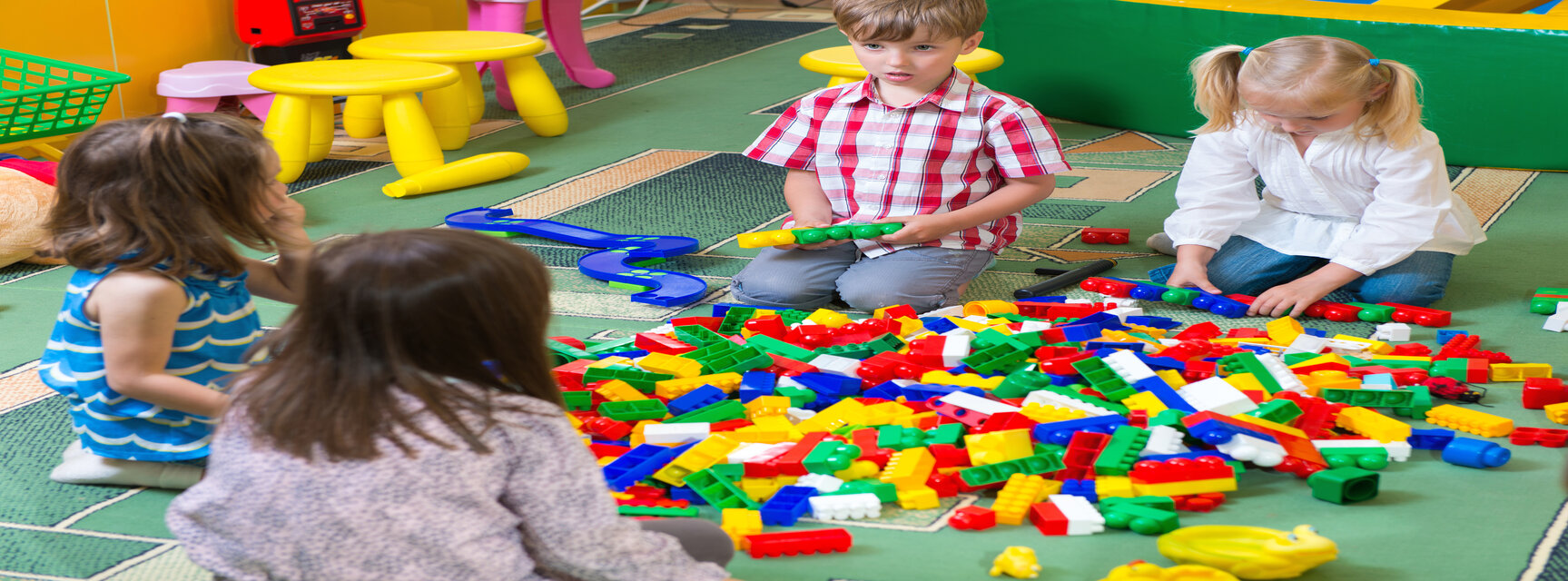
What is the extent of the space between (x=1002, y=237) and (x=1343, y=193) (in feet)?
1.57

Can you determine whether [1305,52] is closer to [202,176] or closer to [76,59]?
[202,176]

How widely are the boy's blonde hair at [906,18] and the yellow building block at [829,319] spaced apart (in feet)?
1.22

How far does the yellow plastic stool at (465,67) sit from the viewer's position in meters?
2.92

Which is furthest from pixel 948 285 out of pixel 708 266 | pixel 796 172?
pixel 708 266

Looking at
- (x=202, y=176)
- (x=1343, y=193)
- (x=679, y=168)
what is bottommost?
(x=679, y=168)

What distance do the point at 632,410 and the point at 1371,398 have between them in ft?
2.53

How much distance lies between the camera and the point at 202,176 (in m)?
1.11

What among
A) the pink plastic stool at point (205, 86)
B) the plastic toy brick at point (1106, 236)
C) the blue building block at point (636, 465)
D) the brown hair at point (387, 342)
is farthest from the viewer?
the pink plastic stool at point (205, 86)

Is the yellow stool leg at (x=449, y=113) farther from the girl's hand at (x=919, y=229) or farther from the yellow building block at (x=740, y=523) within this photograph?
the yellow building block at (x=740, y=523)

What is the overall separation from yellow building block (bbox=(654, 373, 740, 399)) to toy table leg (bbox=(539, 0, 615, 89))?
2469 mm

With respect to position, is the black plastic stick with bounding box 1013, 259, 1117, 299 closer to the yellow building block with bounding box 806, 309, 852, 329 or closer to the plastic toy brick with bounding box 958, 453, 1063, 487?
the yellow building block with bounding box 806, 309, 852, 329

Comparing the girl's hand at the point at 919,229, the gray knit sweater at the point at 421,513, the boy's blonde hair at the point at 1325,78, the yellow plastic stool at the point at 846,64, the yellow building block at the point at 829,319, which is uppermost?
the boy's blonde hair at the point at 1325,78

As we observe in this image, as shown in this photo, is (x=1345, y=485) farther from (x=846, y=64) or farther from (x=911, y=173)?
(x=846, y=64)

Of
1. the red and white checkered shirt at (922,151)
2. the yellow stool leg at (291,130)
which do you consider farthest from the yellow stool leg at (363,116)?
the red and white checkered shirt at (922,151)
